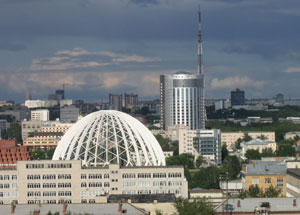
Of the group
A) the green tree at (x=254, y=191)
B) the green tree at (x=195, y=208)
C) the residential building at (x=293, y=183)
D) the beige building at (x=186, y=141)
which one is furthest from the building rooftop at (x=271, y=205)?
the beige building at (x=186, y=141)

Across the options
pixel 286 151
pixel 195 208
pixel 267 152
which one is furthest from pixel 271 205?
pixel 267 152

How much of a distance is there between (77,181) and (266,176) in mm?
19786

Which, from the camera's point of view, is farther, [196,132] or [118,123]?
[196,132]

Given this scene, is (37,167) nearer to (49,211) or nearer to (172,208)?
(172,208)

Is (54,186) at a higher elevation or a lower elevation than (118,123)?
lower

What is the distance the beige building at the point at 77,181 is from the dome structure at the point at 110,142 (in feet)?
9.11

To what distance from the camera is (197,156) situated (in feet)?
548

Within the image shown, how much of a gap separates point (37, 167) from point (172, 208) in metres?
22.9

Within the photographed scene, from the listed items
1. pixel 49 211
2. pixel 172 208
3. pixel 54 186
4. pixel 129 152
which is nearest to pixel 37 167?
pixel 54 186

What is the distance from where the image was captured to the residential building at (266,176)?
9875 cm

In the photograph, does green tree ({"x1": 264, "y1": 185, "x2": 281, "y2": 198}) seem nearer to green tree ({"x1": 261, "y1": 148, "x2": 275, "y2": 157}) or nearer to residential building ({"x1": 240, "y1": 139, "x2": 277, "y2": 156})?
green tree ({"x1": 261, "y1": 148, "x2": 275, "y2": 157})

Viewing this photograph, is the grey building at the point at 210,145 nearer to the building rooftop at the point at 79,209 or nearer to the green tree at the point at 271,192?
the green tree at the point at 271,192

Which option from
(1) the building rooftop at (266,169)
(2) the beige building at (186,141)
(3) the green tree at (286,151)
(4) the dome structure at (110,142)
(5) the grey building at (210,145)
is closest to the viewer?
(4) the dome structure at (110,142)

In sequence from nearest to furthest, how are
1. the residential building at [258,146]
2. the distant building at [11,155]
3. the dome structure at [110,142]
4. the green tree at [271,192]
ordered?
the green tree at [271,192] < the dome structure at [110,142] < the distant building at [11,155] < the residential building at [258,146]
